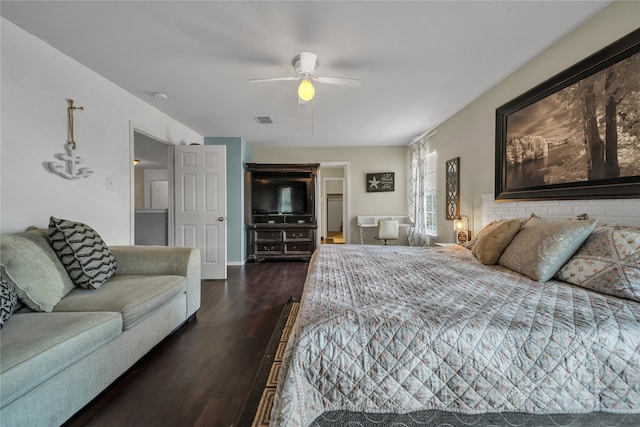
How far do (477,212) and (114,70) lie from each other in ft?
13.8

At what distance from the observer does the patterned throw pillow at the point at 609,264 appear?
1.19m

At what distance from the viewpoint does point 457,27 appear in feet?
6.26

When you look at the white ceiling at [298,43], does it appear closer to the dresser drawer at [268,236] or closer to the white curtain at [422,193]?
the white curtain at [422,193]

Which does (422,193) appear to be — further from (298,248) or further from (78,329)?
(78,329)

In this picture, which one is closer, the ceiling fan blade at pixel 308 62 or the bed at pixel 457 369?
the bed at pixel 457 369

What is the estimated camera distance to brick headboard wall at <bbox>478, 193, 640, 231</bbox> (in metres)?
1.58

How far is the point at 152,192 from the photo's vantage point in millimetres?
8031

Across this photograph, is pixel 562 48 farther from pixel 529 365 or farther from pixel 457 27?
pixel 529 365

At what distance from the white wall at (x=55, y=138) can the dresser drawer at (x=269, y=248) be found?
2.34 metres

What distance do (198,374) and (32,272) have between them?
44.8 inches

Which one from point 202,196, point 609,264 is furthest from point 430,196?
point 202,196

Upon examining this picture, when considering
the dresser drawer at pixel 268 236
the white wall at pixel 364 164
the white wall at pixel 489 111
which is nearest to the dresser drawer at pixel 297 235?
the dresser drawer at pixel 268 236

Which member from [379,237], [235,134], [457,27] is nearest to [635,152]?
[457,27]

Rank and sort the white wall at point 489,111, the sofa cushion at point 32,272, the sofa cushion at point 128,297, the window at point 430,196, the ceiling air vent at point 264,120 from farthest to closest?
the window at point 430,196 → the ceiling air vent at point 264,120 → the white wall at point 489,111 → the sofa cushion at point 128,297 → the sofa cushion at point 32,272
